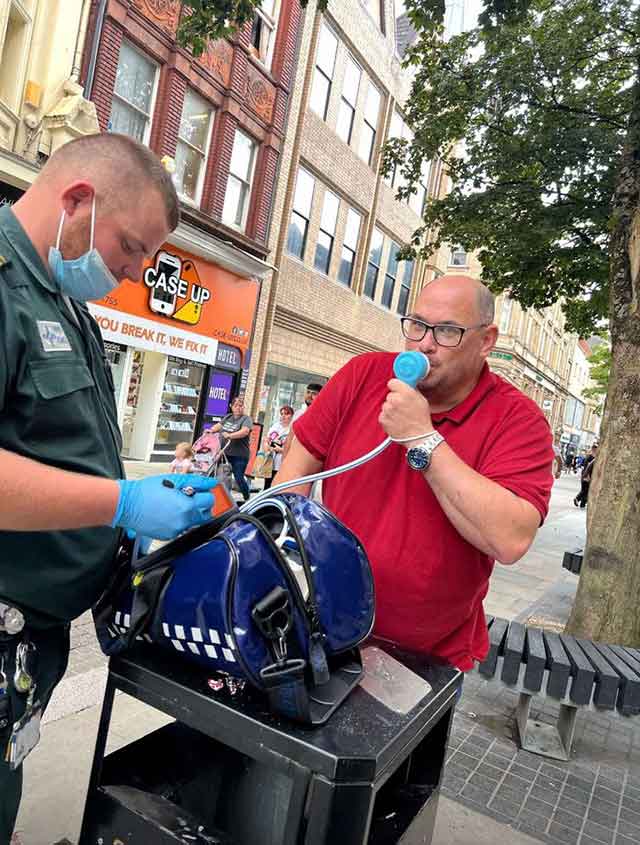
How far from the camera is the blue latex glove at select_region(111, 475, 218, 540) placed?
142 cm

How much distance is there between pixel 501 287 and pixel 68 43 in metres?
7.46

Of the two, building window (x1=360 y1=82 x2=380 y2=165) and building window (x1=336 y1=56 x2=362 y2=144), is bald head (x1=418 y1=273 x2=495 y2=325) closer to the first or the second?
building window (x1=336 y1=56 x2=362 y2=144)

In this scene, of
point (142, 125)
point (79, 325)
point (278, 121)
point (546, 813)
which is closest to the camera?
point (79, 325)

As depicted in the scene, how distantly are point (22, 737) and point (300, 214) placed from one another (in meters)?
15.7

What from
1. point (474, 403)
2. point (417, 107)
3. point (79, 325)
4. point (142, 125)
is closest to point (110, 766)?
point (79, 325)

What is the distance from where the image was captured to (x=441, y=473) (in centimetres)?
175

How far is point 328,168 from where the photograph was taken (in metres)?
16.5

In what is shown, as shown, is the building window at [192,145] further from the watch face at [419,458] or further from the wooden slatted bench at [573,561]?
the watch face at [419,458]

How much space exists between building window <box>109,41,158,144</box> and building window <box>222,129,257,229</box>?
7.57 ft

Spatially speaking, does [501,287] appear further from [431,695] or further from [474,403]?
[431,695]

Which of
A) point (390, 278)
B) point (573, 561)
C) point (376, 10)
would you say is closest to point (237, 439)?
point (573, 561)

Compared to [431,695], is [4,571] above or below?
above

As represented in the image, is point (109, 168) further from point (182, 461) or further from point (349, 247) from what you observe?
point (349, 247)

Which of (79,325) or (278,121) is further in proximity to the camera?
(278,121)
